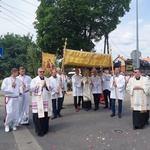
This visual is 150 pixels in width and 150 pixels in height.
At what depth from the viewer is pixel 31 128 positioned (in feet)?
25.3

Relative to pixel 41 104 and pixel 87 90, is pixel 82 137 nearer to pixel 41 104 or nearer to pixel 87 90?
pixel 41 104

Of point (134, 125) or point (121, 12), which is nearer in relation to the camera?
point (134, 125)

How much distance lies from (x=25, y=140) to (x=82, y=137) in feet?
4.70

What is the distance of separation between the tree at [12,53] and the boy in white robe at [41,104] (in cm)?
4044

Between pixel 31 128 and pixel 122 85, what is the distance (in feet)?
11.8

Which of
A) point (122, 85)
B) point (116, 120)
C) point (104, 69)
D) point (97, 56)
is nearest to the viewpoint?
point (116, 120)

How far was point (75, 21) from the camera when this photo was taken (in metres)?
24.1

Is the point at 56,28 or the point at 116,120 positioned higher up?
the point at 56,28

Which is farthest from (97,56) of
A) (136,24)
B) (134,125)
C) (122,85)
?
(136,24)

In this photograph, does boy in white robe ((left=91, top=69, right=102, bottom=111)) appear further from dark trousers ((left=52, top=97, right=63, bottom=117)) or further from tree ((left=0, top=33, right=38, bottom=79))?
tree ((left=0, top=33, right=38, bottom=79))

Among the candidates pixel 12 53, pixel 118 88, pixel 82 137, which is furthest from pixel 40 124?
pixel 12 53

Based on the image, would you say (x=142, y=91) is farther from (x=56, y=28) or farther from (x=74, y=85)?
(x=56, y=28)

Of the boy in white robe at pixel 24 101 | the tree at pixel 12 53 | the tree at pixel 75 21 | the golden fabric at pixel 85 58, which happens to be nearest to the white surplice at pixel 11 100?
the boy in white robe at pixel 24 101

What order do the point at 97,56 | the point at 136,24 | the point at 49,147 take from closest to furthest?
the point at 49,147 < the point at 97,56 < the point at 136,24
